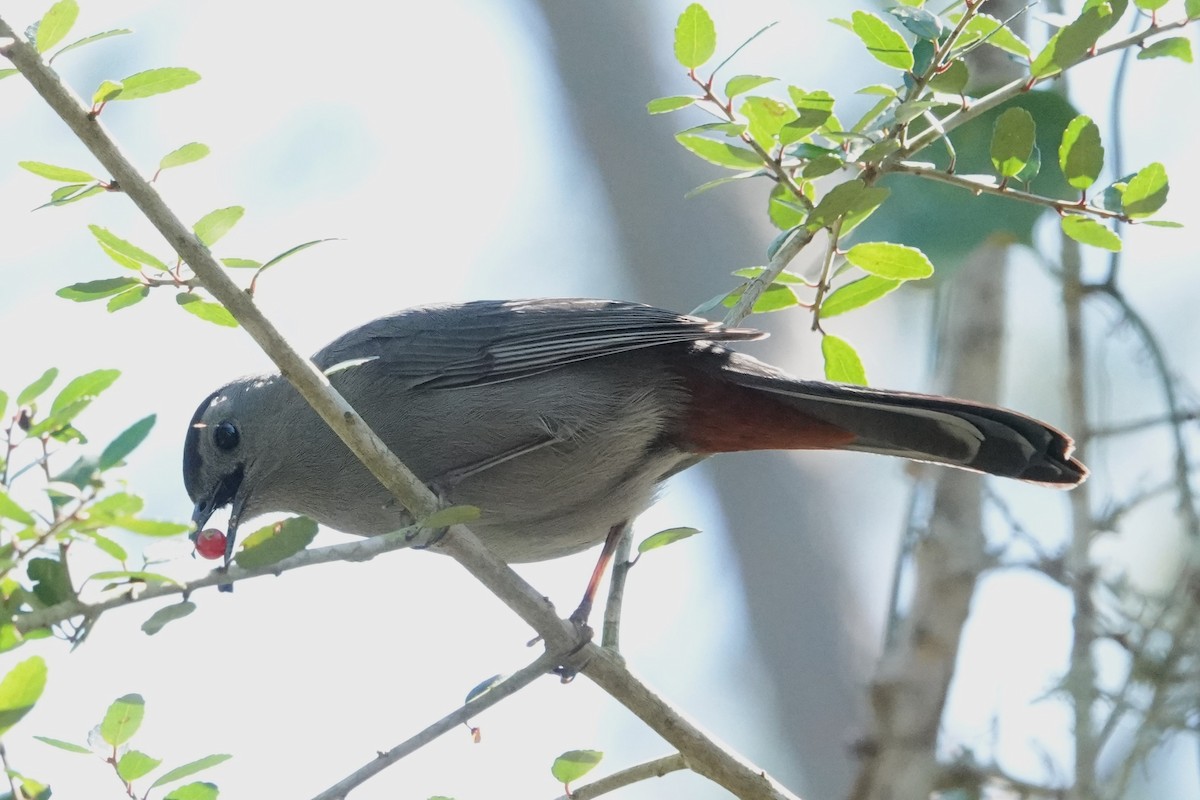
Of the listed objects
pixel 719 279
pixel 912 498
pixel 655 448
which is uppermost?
pixel 719 279

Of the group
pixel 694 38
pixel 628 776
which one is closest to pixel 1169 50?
pixel 694 38

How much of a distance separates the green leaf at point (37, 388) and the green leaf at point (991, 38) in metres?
1.78

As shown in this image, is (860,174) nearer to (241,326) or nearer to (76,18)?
(241,326)

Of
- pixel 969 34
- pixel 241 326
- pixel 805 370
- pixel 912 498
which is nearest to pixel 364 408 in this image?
pixel 241 326

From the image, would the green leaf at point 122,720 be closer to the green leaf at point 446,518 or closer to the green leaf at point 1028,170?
the green leaf at point 446,518

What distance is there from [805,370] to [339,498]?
11.1 feet

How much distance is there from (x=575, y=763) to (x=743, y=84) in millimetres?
1415

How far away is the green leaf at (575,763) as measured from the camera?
2.60 metres

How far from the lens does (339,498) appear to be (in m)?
3.46

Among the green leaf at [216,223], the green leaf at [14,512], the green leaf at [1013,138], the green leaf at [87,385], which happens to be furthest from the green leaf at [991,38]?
the green leaf at [14,512]

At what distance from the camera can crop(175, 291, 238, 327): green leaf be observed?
96.3 inches

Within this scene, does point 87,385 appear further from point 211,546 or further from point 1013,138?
point 1013,138

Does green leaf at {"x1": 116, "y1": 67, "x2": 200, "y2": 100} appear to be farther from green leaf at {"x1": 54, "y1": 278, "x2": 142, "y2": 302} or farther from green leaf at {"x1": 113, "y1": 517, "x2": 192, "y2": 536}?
green leaf at {"x1": 113, "y1": 517, "x2": 192, "y2": 536}

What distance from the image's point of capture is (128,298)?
93.1 inches
